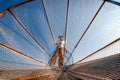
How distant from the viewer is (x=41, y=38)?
7.83 m

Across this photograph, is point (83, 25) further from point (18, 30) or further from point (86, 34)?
point (18, 30)

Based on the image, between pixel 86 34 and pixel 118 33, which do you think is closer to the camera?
pixel 118 33

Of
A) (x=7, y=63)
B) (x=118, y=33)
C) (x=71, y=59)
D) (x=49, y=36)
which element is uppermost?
(x=49, y=36)

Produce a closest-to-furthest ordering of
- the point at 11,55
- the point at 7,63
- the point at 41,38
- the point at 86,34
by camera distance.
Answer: the point at 7,63, the point at 11,55, the point at 86,34, the point at 41,38

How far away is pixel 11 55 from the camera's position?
4871 millimetres

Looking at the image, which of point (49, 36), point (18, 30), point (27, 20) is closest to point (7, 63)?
point (18, 30)

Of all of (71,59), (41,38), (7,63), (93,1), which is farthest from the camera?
(71,59)

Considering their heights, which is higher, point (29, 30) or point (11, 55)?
point (29, 30)

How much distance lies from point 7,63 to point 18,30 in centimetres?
229

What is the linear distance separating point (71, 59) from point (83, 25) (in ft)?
7.86

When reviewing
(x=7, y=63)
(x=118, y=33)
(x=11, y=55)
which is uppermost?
(x=118, y=33)

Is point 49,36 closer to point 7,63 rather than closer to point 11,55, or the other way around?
point 11,55

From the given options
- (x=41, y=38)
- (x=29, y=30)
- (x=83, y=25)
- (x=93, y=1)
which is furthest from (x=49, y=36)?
(x=93, y=1)

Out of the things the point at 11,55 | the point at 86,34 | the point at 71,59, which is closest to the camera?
the point at 11,55
